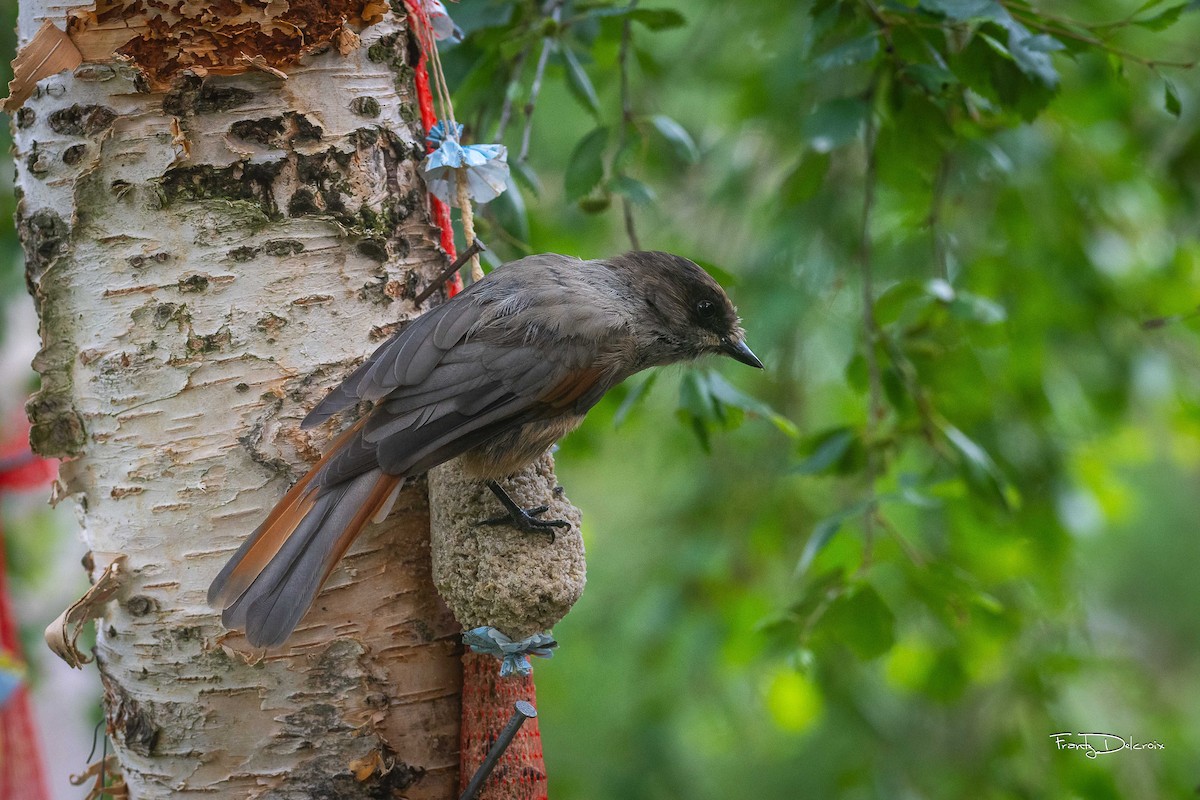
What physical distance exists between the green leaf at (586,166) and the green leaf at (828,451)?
816mm

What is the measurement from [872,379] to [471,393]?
1.13m

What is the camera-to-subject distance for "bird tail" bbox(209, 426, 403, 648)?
163cm

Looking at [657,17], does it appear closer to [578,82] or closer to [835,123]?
[578,82]

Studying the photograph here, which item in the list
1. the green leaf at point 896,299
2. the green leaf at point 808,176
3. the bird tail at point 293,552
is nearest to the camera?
the bird tail at point 293,552

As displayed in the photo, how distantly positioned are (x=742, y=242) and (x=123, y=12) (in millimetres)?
3168

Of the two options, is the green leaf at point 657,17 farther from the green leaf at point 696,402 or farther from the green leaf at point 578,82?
the green leaf at point 696,402

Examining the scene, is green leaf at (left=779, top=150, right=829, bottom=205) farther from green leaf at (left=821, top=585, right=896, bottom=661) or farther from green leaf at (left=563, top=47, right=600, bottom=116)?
green leaf at (left=821, top=585, right=896, bottom=661)

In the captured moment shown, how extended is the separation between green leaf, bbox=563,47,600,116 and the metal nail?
1360 millimetres

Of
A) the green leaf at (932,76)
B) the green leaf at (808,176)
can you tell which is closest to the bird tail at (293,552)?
the green leaf at (932,76)

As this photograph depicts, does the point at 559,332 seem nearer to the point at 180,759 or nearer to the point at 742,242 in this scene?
the point at 180,759

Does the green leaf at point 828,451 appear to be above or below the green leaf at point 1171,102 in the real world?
below

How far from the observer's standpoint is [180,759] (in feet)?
5.79

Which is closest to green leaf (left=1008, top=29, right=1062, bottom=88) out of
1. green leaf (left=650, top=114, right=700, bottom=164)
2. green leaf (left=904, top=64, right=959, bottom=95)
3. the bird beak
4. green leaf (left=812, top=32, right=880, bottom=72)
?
green leaf (left=904, top=64, right=959, bottom=95)

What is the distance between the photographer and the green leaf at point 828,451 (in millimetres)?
2467
